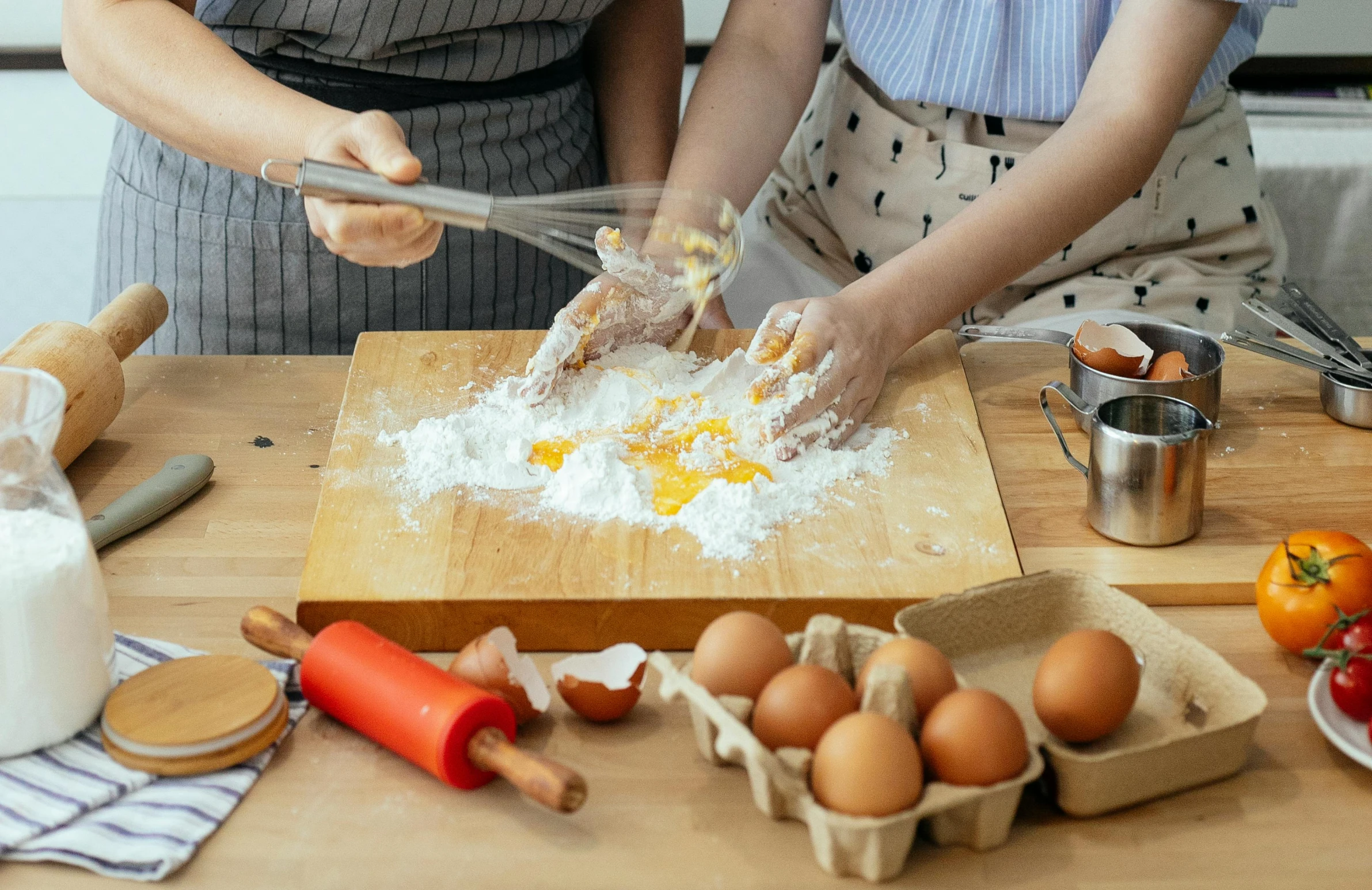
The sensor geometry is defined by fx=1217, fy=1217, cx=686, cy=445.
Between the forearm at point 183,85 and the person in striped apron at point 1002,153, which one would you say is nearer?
the forearm at point 183,85

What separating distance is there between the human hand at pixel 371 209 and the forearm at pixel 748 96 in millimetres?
574

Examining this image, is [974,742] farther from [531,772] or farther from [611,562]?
[611,562]

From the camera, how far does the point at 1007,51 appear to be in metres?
1.68

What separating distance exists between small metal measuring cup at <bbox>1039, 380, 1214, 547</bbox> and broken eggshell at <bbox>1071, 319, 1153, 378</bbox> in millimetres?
155

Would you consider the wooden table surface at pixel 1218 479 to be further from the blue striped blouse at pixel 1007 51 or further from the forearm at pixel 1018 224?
the blue striped blouse at pixel 1007 51

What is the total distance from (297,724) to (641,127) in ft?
4.02

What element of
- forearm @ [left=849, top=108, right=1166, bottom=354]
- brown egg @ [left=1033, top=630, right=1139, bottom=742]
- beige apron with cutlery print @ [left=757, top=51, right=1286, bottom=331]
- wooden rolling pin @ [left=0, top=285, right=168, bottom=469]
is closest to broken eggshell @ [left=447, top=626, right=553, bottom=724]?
brown egg @ [left=1033, top=630, right=1139, bottom=742]

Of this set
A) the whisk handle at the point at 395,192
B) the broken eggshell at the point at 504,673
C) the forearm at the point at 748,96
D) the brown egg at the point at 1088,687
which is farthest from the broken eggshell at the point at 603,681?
the forearm at the point at 748,96

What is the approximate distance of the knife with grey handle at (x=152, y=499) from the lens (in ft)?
3.82

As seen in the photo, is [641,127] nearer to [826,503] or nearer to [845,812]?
[826,503]

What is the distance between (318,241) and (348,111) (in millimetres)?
362

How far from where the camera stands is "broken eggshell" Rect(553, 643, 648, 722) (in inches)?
36.1

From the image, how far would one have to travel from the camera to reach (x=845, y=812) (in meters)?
0.75

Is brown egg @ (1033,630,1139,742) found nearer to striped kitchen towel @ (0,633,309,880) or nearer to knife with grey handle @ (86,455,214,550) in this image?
striped kitchen towel @ (0,633,309,880)
